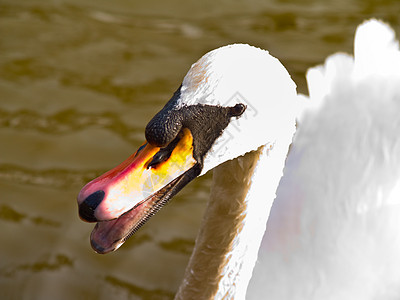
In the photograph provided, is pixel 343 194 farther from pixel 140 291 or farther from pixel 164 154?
pixel 164 154

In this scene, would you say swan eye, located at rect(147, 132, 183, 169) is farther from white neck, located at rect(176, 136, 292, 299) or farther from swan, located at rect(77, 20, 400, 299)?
white neck, located at rect(176, 136, 292, 299)

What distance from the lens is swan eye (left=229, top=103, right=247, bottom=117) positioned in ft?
6.40

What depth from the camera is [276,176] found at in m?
2.25

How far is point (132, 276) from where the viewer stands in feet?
11.2

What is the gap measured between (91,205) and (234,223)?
2.12 feet

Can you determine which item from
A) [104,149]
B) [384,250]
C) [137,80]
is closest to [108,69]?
[137,80]

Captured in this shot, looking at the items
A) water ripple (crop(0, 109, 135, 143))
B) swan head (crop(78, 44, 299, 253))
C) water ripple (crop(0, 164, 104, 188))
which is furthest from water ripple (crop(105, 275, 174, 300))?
swan head (crop(78, 44, 299, 253))

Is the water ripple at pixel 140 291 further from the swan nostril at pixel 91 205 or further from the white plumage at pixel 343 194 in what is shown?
the swan nostril at pixel 91 205

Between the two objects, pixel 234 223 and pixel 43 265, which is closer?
pixel 234 223

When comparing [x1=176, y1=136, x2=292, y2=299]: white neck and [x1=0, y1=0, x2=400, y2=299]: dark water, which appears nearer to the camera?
[x1=176, y1=136, x2=292, y2=299]: white neck

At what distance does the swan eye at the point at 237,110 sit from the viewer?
1.95 meters

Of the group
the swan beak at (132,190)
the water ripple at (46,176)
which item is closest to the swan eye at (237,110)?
the swan beak at (132,190)

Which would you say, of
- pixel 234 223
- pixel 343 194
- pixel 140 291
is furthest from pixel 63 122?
pixel 234 223

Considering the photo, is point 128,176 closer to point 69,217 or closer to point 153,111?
point 69,217
